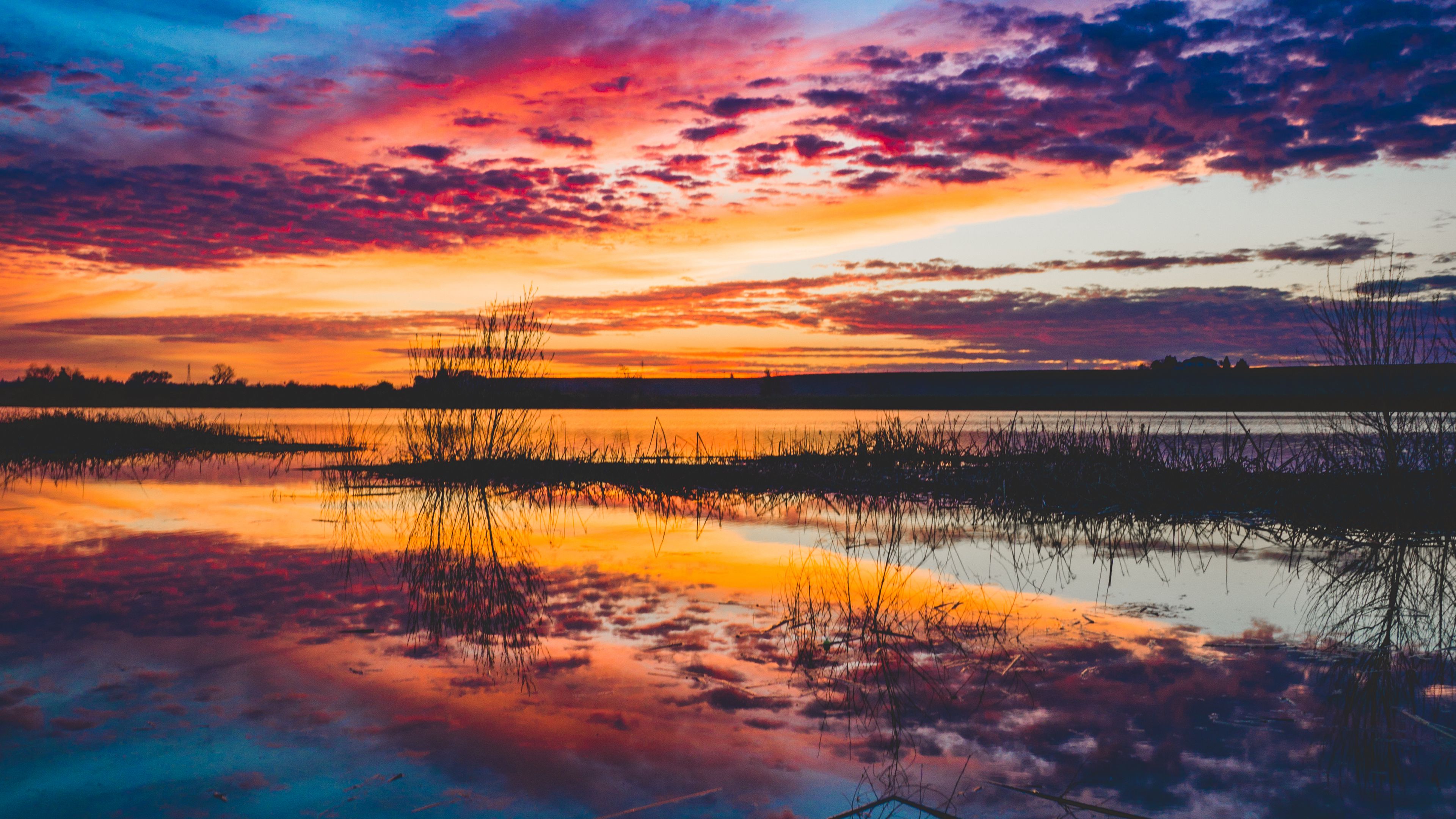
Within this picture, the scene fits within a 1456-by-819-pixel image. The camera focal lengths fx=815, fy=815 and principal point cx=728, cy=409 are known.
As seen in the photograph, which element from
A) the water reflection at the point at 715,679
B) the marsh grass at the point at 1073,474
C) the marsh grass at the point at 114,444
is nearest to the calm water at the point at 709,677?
the water reflection at the point at 715,679

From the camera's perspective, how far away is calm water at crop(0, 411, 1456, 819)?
3.79m

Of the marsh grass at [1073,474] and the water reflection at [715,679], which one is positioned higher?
the marsh grass at [1073,474]

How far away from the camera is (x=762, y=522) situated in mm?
13055

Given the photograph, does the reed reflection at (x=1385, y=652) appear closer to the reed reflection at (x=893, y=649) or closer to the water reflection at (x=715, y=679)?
the water reflection at (x=715, y=679)

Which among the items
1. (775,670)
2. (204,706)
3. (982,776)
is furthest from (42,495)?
(982,776)

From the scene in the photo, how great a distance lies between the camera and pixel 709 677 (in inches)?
209

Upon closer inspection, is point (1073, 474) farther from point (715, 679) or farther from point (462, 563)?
point (715, 679)

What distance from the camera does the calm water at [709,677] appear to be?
3.79 metres

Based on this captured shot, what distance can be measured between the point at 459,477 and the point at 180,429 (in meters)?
17.8

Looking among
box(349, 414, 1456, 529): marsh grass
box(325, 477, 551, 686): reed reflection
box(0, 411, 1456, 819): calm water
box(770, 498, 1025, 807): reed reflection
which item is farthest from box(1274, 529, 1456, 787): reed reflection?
box(325, 477, 551, 686): reed reflection

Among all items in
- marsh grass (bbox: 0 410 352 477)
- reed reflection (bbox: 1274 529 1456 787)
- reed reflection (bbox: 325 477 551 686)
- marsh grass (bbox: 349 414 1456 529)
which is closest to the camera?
reed reflection (bbox: 1274 529 1456 787)

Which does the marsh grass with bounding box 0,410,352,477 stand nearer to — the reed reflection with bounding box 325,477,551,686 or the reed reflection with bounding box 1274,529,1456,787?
the reed reflection with bounding box 325,477,551,686

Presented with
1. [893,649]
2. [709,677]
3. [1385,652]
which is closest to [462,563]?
[709,677]

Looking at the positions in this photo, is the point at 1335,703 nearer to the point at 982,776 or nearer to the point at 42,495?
the point at 982,776
